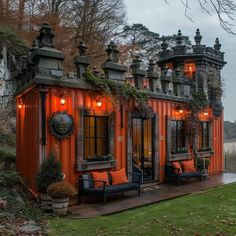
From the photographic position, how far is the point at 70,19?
2397 cm

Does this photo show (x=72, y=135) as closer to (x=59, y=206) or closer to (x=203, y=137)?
(x=59, y=206)

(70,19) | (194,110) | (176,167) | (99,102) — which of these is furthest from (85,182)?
(70,19)

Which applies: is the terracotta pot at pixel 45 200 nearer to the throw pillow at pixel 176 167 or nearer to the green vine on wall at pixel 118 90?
the green vine on wall at pixel 118 90

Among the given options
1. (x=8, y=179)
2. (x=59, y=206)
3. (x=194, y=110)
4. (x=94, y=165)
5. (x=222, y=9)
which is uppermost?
(x=222, y=9)

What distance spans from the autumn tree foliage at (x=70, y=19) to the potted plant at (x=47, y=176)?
12.7 m

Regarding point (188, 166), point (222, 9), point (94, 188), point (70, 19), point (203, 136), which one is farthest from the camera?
point (70, 19)

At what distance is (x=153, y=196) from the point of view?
1058cm

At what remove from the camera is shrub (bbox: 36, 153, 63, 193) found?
9156 mm

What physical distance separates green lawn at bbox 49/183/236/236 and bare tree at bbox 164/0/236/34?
3853mm

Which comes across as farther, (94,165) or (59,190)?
(94,165)

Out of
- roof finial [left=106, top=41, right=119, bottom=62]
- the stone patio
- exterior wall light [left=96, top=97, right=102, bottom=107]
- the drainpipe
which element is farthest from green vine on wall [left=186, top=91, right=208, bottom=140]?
the drainpipe

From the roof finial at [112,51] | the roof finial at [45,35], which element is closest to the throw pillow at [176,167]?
the roof finial at [112,51]

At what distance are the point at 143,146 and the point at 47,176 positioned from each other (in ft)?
14.6

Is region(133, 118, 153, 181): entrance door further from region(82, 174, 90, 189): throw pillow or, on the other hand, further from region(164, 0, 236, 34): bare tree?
region(164, 0, 236, 34): bare tree
